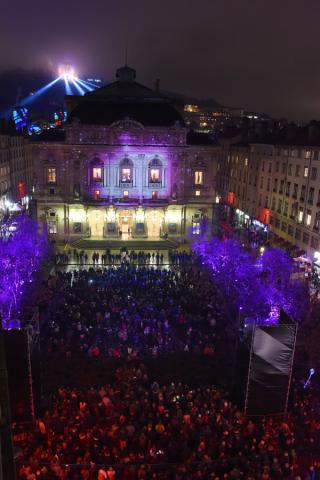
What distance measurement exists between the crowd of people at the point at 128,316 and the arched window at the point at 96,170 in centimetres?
2245

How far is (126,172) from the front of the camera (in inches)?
2128

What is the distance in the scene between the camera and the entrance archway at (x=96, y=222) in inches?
2112

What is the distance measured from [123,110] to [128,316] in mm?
35702

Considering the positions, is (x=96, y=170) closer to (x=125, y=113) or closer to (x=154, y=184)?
(x=154, y=184)

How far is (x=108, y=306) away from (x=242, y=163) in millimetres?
43119

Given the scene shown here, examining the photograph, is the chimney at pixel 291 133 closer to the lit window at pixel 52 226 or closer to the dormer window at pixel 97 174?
the dormer window at pixel 97 174

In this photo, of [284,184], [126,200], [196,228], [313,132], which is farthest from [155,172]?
[313,132]

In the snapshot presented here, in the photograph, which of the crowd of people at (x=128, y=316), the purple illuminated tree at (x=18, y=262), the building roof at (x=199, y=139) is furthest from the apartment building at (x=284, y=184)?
the purple illuminated tree at (x=18, y=262)

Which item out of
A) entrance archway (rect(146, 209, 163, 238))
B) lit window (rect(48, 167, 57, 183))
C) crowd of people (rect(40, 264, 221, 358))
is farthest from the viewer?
entrance archway (rect(146, 209, 163, 238))

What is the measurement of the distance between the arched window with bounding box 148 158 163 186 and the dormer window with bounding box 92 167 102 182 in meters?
6.31

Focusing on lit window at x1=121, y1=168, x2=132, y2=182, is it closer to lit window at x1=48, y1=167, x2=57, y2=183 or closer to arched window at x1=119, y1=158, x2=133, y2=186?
arched window at x1=119, y1=158, x2=133, y2=186

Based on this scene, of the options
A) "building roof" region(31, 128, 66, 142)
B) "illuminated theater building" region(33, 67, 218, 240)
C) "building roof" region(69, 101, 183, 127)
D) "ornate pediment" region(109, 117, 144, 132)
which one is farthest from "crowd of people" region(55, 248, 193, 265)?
"building roof" region(69, 101, 183, 127)

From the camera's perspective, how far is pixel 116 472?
49.6ft

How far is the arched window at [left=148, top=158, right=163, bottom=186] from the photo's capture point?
54.2 metres
